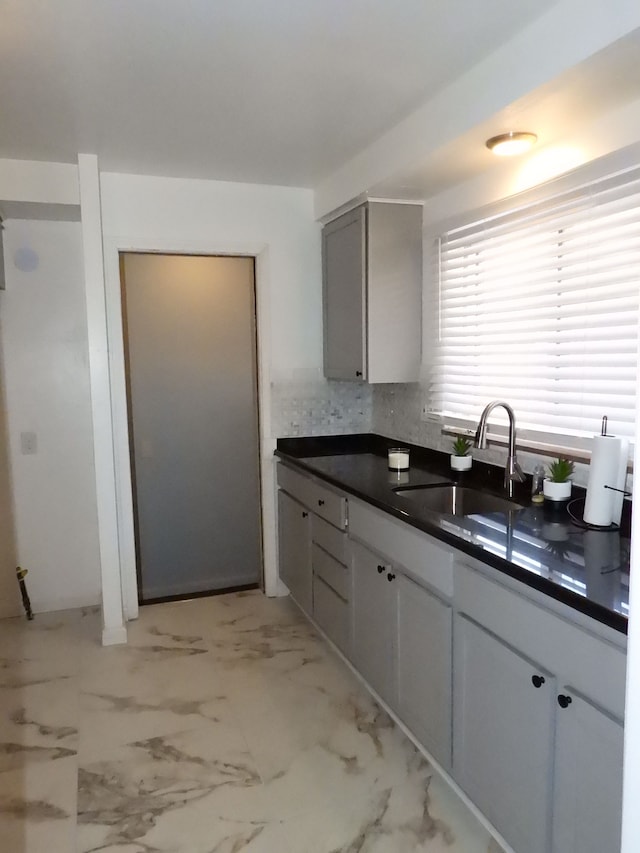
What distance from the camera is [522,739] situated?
1.73 m

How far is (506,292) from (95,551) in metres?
2.72

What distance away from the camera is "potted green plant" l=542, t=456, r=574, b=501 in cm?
234

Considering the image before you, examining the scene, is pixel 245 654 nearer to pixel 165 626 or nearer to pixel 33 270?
pixel 165 626

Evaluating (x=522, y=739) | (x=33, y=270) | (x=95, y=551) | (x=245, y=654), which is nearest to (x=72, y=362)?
(x=33, y=270)

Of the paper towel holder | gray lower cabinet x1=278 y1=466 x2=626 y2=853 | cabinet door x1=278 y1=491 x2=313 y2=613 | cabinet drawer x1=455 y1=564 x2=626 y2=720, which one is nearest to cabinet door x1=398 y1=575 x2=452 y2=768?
gray lower cabinet x1=278 y1=466 x2=626 y2=853

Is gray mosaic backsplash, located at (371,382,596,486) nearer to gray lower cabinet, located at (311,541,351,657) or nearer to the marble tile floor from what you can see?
gray lower cabinet, located at (311,541,351,657)

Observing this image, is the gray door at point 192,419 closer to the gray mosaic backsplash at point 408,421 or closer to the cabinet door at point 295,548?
the cabinet door at point 295,548

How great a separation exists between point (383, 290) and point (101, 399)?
1.52 metres

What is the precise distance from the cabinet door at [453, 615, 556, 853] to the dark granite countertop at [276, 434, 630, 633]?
24 cm

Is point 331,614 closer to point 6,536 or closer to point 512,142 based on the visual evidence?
point 6,536

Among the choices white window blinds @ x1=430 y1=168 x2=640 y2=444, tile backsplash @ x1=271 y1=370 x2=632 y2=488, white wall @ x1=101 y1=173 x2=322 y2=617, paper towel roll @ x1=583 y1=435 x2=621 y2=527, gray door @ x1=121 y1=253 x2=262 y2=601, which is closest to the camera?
paper towel roll @ x1=583 y1=435 x2=621 y2=527

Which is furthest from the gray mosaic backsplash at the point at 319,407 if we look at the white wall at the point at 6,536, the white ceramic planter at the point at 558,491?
the white ceramic planter at the point at 558,491

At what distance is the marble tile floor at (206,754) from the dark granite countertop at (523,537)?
892 mm

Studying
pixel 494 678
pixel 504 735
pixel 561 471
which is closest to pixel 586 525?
pixel 561 471
